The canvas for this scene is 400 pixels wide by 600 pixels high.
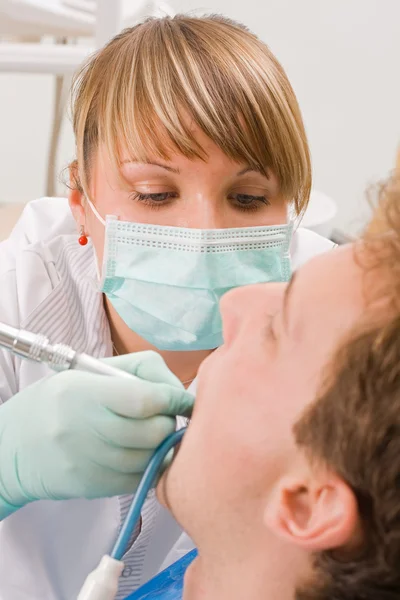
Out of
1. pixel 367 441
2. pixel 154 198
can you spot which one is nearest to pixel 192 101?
pixel 154 198

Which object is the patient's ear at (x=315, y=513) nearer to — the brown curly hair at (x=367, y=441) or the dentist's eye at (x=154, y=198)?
the brown curly hair at (x=367, y=441)

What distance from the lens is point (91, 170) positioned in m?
1.43

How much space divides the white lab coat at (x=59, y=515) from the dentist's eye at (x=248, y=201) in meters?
0.36

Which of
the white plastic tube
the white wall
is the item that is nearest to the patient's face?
the white plastic tube

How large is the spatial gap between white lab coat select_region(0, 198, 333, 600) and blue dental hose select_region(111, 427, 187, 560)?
427mm

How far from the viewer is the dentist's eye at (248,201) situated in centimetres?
138

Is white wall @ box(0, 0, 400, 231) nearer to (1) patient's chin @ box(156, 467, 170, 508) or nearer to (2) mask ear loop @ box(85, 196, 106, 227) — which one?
(2) mask ear loop @ box(85, 196, 106, 227)

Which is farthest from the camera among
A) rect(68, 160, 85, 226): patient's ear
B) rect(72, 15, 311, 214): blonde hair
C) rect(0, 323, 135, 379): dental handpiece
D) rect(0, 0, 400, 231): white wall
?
rect(0, 0, 400, 231): white wall

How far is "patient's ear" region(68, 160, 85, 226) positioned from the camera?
4.96ft

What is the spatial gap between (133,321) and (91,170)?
0.33 metres

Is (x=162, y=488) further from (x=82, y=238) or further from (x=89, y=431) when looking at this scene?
(x=82, y=238)

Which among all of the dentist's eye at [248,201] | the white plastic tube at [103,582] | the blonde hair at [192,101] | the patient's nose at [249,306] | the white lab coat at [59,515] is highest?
the blonde hair at [192,101]

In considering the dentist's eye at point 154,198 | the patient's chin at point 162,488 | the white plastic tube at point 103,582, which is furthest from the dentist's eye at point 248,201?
the white plastic tube at point 103,582

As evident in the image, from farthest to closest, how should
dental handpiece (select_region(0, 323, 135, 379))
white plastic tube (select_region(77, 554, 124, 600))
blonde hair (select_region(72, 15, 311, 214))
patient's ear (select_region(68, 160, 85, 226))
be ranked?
1. patient's ear (select_region(68, 160, 85, 226))
2. blonde hair (select_region(72, 15, 311, 214))
3. dental handpiece (select_region(0, 323, 135, 379))
4. white plastic tube (select_region(77, 554, 124, 600))
